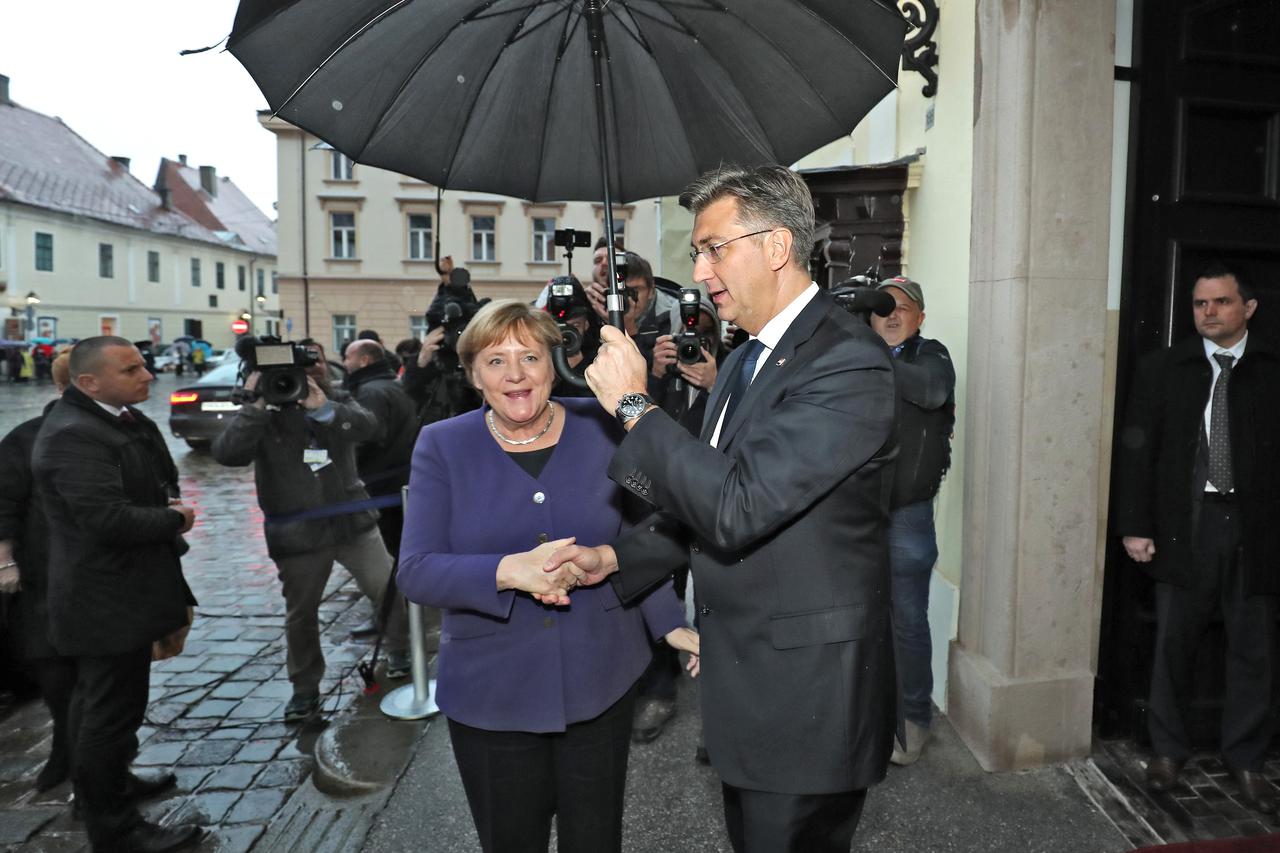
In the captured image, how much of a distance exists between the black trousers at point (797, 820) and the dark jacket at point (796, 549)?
0.06 m

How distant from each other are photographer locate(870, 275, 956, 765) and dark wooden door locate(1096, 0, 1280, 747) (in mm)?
838

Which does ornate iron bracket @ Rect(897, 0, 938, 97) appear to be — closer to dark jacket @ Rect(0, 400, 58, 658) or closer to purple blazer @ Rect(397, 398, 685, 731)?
purple blazer @ Rect(397, 398, 685, 731)

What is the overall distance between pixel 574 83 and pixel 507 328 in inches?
34.3

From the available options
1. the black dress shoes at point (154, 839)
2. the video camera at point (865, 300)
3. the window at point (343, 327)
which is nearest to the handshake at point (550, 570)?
the video camera at point (865, 300)

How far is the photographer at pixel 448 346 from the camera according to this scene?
4492 millimetres

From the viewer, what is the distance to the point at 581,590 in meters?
2.38

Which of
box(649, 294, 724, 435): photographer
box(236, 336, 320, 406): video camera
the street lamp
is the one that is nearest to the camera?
box(649, 294, 724, 435): photographer

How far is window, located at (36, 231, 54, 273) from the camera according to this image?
1575 inches

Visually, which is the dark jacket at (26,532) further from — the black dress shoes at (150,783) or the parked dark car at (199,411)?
the parked dark car at (199,411)

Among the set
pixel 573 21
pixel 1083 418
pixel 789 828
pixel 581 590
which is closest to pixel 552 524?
pixel 581 590

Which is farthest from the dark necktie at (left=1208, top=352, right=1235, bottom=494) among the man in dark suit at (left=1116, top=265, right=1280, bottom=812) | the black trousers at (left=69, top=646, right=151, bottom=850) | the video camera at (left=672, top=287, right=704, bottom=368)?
the black trousers at (left=69, top=646, right=151, bottom=850)

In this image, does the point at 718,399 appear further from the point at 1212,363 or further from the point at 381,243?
the point at 381,243

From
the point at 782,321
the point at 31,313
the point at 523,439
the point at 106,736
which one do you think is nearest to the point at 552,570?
the point at 523,439

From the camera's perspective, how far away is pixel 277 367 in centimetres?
442
